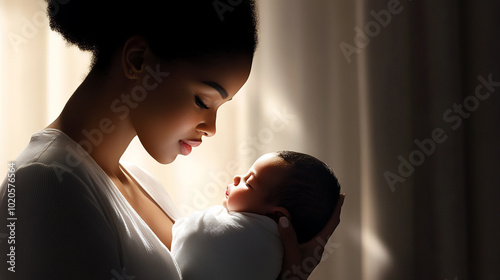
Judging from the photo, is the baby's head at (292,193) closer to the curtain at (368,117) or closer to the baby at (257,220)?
the baby at (257,220)

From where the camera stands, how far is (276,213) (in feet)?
3.61

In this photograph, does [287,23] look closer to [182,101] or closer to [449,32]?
[449,32]

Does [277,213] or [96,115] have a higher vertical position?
[96,115]

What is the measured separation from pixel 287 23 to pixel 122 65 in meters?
0.92

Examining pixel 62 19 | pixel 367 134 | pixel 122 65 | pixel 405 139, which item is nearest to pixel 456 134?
pixel 405 139

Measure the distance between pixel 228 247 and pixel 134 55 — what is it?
435 millimetres

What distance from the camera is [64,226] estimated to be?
0.73m

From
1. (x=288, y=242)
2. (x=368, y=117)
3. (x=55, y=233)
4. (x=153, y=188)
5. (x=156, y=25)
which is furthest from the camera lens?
(x=368, y=117)

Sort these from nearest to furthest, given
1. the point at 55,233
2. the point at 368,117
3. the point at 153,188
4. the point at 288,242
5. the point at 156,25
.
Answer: the point at 55,233 → the point at 156,25 → the point at 288,242 → the point at 153,188 → the point at 368,117

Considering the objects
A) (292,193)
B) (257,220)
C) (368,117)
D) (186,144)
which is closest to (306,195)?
(292,193)

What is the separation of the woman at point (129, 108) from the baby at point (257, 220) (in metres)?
0.06

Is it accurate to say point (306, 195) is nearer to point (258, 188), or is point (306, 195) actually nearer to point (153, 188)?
point (258, 188)

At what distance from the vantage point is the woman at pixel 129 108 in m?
0.77

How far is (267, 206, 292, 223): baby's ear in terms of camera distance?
3.59ft
